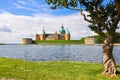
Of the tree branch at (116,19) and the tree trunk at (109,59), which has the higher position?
the tree branch at (116,19)

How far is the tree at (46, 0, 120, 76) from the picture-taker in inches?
1252

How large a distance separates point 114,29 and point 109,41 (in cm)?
148

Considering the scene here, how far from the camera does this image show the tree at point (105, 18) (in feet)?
104

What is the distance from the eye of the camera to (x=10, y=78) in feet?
97.6

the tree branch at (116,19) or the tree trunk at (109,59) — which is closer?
the tree branch at (116,19)

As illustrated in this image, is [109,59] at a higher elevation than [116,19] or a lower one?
lower

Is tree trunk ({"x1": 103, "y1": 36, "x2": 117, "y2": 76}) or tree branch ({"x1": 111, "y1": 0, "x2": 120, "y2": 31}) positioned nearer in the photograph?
tree branch ({"x1": 111, "y1": 0, "x2": 120, "y2": 31})

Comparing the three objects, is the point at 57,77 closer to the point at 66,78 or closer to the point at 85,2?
the point at 66,78

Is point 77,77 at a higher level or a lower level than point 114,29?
lower

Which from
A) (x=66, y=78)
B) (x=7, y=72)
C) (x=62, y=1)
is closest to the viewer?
(x=66, y=78)

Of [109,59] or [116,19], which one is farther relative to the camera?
[109,59]

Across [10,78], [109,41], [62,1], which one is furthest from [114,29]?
[10,78]

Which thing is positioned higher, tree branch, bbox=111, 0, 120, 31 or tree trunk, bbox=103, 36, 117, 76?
tree branch, bbox=111, 0, 120, 31

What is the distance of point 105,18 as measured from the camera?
111 ft
